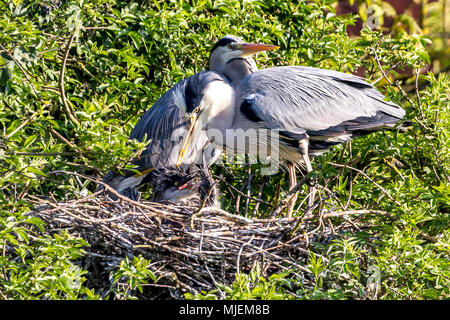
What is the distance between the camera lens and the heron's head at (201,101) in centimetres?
436

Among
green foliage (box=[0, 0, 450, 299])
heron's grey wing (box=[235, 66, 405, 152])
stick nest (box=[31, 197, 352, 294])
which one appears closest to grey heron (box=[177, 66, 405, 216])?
heron's grey wing (box=[235, 66, 405, 152])

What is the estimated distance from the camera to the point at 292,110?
14.0 ft

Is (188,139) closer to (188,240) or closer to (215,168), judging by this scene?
(215,168)

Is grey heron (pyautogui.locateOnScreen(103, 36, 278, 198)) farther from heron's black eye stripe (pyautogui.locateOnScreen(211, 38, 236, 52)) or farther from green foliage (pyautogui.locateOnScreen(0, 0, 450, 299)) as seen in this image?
green foliage (pyautogui.locateOnScreen(0, 0, 450, 299))

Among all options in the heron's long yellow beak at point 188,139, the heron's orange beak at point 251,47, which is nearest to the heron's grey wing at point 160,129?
the heron's long yellow beak at point 188,139

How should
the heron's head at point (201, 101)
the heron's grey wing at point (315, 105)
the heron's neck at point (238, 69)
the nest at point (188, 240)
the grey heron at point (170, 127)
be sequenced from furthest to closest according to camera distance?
the heron's neck at point (238, 69)
the grey heron at point (170, 127)
the heron's head at point (201, 101)
the heron's grey wing at point (315, 105)
the nest at point (188, 240)

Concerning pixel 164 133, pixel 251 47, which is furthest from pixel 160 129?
pixel 251 47

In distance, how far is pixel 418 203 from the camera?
11.8 ft

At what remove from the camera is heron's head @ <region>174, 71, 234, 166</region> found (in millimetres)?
4359

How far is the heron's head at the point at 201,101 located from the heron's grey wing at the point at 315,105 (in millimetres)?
111

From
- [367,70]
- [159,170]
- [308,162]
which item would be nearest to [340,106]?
[308,162]

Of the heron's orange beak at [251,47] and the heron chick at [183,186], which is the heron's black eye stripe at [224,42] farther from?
the heron chick at [183,186]

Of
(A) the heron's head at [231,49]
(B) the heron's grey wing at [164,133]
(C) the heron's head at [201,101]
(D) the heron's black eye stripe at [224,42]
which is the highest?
(D) the heron's black eye stripe at [224,42]
